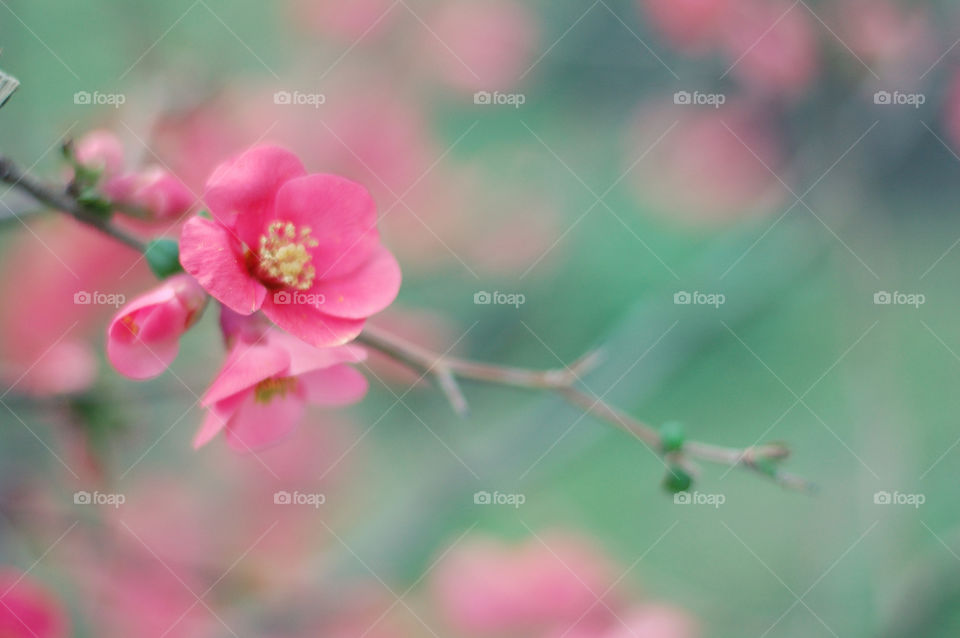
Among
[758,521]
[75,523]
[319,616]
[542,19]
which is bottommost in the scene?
[758,521]

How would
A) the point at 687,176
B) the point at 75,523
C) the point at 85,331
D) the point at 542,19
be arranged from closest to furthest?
the point at 75,523, the point at 85,331, the point at 542,19, the point at 687,176

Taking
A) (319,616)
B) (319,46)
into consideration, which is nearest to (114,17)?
(319,46)

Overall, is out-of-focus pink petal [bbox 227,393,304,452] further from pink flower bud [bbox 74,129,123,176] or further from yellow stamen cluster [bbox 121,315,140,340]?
pink flower bud [bbox 74,129,123,176]

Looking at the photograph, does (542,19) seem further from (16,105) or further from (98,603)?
(98,603)
